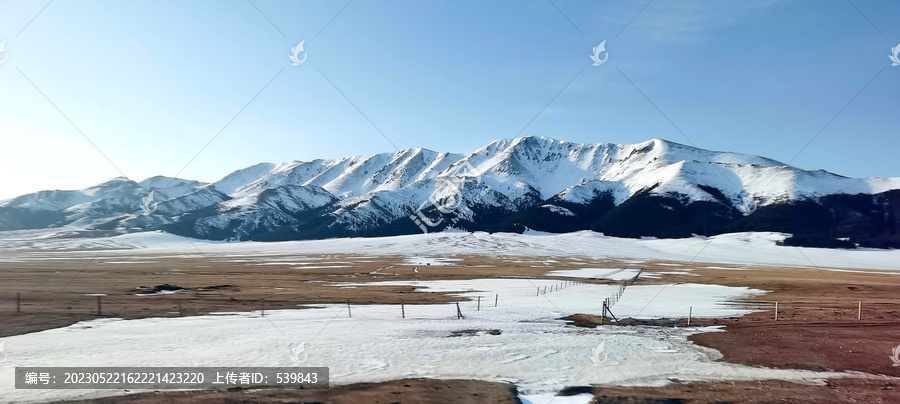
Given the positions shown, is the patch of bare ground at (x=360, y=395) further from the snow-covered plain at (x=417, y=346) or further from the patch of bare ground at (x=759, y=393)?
the patch of bare ground at (x=759, y=393)

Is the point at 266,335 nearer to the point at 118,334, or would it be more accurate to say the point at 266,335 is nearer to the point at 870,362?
the point at 118,334

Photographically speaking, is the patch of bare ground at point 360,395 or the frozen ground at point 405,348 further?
the frozen ground at point 405,348

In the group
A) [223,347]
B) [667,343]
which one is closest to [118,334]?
[223,347]

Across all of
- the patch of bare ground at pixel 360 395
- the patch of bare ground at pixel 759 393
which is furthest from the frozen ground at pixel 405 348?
the patch of bare ground at pixel 360 395

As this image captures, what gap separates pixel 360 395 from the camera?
57.7 feet

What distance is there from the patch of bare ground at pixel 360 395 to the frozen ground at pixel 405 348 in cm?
107

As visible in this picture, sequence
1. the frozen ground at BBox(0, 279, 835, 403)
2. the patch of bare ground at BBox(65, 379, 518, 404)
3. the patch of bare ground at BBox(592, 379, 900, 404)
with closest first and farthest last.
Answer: the patch of bare ground at BBox(65, 379, 518, 404)
the patch of bare ground at BBox(592, 379, 900, 404)
the frozen ground at BBox(0, 279, 835, 403)

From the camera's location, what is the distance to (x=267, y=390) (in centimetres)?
1803

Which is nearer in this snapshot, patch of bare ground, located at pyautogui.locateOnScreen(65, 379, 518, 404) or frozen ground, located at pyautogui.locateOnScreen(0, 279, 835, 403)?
patch of bare ground, located at pyautogui.locateOnScreen(65, 379, 518, 404)

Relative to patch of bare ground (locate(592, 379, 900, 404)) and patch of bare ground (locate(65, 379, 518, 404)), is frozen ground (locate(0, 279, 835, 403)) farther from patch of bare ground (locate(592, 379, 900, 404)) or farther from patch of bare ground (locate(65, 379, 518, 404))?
patch of bare ground (locate(65, 379, 518, 404))

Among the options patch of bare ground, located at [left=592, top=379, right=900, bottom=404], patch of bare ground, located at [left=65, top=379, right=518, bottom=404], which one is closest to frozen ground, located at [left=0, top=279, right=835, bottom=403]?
patch of bare ground, located at [left=592, top=379, right=900, bottom=404]

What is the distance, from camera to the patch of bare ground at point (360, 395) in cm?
1688

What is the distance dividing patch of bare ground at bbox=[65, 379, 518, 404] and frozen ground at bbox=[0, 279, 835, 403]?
1.07 m

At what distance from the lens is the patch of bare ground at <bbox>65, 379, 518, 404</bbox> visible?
55.4 feet
